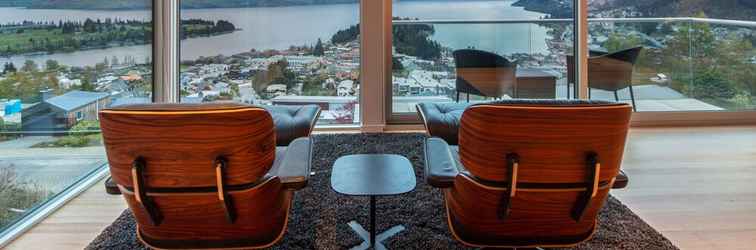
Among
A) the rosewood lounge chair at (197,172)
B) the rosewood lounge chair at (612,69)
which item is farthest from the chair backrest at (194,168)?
the rosewood lounge chair at (612,69)

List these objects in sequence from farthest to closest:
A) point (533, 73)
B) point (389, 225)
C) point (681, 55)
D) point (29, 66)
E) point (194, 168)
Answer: point (681, 55)
point (533, 73)
point (29, 66)
point (389, 225)
point (194, 168)

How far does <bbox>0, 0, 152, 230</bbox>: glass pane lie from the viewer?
220 centimetres

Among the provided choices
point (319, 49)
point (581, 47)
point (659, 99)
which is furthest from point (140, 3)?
point (659, 99)

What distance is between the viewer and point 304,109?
3146 millimetres

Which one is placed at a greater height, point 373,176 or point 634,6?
point 634,6

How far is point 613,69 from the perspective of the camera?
455 cm

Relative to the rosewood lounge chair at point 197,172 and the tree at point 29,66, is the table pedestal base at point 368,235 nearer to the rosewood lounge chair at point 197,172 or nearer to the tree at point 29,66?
the rosewood lounge chair at point 197,172

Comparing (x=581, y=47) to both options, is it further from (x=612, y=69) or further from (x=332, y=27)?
(x=332, y=27)

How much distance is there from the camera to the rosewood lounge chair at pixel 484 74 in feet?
14.2

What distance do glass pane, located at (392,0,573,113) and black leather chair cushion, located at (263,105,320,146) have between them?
1442 mm

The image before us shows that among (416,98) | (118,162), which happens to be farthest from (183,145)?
(416,98)

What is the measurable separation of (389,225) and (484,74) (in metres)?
2.47

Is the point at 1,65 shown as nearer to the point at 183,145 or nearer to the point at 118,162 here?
the point at 118,162

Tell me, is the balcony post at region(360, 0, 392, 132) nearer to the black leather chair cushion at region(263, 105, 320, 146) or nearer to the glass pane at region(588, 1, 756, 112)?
the black leather chair cushion at region(263, 105, 320, 146)
